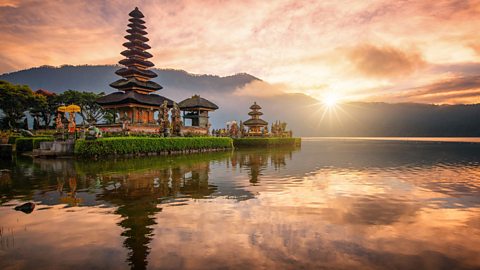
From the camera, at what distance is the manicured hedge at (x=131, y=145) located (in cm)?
2545

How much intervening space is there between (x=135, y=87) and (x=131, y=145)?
74.5 feet

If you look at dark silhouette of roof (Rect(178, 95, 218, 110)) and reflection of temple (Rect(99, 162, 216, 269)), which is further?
dark silhouette of roof (Rect(178, 95, 218, 110))

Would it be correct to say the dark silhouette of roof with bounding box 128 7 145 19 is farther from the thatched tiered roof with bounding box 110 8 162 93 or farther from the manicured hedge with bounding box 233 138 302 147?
the manicured hedge with bounding box 233 138 302 147

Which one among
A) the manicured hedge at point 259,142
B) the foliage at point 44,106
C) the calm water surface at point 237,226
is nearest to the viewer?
the calm water surface at point 237,226

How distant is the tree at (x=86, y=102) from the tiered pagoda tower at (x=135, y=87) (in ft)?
55.2

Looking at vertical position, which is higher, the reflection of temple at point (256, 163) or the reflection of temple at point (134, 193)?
the reflection of temple at point (134, 193)

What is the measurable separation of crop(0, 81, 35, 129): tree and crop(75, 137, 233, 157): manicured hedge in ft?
122

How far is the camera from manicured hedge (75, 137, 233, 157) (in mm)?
25453

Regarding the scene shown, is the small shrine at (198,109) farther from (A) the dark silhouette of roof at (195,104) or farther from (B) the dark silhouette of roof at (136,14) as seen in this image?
(B) the dark silhouette of roof at (136,14)

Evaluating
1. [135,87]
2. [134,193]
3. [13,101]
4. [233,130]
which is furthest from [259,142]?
[13,101]

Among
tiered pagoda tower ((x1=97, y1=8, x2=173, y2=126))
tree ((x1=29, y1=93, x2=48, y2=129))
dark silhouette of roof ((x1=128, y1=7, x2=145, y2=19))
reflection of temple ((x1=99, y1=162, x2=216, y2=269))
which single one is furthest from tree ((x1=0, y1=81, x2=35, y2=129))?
reflection of temple ((x1=99, y1=162, x2=216, y2=269))

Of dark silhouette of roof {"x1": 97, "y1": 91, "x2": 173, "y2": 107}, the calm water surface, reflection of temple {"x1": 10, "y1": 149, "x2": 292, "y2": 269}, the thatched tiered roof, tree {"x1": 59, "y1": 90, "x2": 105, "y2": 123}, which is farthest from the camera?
tree {"x1": 59, "y1": 90, "x2": 105, "y2": 123}

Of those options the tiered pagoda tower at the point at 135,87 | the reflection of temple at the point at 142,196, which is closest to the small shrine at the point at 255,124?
the tiered pagoda tower at the point at 135,87

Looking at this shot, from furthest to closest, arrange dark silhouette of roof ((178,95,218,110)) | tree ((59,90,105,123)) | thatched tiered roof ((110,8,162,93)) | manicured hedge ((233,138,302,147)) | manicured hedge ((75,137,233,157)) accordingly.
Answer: tree ((59,90,105,123)) → dark silhouette of roof ((178,95,218,110)) → manicured hedge ((233,138,302,147)) → thatched tiered roof ((110,8,162,93)) → manicured hedge ((75,137,233,157))
